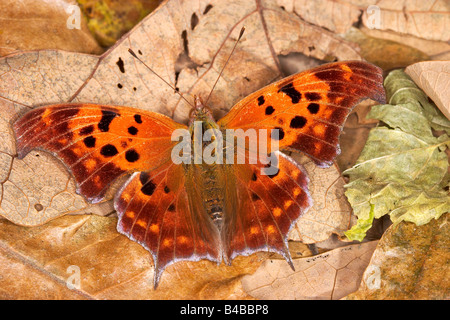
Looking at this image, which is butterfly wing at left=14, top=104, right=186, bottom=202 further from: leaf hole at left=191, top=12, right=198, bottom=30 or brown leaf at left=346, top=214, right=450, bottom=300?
brown leaf at left=346, top=214, right=450, bottom=300

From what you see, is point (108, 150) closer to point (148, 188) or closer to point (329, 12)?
point (148, 188)

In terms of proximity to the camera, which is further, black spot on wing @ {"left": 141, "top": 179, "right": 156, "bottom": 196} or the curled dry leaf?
the curled dry leaf

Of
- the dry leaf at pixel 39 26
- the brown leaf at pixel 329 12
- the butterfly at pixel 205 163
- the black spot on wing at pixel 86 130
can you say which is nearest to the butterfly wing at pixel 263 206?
the butterfly at pixel 205 163

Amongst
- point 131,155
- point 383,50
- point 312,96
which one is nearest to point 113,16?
point 131,155

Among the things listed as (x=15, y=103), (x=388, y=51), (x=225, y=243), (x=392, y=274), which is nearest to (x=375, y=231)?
(x=392, y=274)

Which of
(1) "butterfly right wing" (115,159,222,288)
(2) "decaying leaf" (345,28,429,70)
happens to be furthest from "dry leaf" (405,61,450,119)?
(1) "butterfly right wing" (115,159,222,288)

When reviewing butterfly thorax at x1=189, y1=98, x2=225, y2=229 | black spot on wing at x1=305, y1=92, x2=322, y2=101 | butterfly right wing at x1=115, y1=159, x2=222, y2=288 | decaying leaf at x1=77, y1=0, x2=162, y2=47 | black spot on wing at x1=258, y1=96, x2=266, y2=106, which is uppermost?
decaying leaf at x1=77, y1=0, x2=162, y2=47

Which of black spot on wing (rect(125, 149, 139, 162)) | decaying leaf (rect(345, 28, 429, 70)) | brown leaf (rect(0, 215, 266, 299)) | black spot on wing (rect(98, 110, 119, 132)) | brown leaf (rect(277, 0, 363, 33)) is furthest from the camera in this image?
decaying leaf (rect(345, 28, 429, 70))
